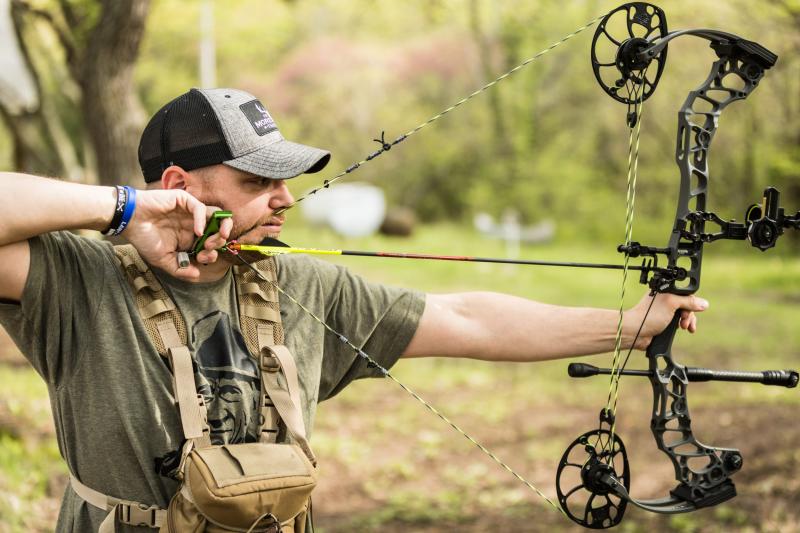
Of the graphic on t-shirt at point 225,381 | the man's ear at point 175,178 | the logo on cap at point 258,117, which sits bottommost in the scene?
the graphic on t-shirt at point 225,381

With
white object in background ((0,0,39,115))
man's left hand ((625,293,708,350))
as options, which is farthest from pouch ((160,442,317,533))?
white object in background ((0,0,39,115))

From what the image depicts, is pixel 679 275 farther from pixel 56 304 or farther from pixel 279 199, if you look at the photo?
pixel 56 304

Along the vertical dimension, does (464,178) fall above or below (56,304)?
below

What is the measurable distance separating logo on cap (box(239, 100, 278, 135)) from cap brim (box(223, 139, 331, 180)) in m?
0.05

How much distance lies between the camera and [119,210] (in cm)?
207

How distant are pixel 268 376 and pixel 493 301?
696 millimetres

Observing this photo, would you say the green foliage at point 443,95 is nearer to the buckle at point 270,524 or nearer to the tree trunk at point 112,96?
the tree trunk at point 112,96

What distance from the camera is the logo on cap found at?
232 cm

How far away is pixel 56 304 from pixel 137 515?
0.50 m

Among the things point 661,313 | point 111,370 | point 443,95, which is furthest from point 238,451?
point 443,95

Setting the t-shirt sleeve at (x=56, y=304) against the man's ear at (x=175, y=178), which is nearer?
the t-shirt sleeve at (x=56, y=304)

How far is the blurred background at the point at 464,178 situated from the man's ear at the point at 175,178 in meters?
3.24

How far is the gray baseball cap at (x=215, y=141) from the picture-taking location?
2246 mm

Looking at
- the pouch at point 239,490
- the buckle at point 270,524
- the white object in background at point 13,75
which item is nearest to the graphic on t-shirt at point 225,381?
the pouch at point 239,490
